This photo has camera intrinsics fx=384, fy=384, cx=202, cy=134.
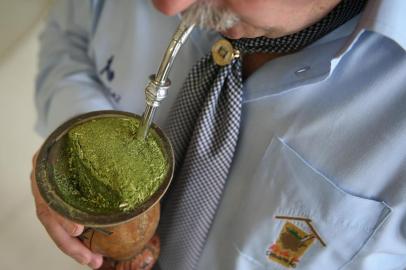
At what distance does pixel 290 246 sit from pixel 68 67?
1.91 ft

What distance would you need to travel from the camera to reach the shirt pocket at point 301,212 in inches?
21.4

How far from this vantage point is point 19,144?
4.32 feet

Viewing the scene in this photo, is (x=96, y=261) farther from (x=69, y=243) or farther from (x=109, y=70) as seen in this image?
(x=109, y=70)

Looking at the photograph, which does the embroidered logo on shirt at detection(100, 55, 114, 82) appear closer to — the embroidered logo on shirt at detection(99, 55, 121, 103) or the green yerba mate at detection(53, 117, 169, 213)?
the embroidered logo on shirt at detection(99, 55, 121, 103)

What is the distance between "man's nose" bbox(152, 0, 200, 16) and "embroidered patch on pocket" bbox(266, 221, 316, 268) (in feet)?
1.16

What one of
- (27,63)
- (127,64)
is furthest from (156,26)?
(27,63)

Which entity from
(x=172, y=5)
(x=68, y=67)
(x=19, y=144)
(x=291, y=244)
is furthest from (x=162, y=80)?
(x=19, y=144)

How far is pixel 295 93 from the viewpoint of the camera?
1.80 feet

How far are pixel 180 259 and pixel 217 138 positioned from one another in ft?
0.84

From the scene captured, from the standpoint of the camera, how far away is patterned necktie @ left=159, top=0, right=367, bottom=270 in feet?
1.84

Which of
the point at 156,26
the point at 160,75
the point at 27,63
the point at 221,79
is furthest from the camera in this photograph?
the point at 27,63

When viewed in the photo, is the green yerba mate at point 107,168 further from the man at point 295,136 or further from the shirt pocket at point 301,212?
the shirt pocket at point 301,212

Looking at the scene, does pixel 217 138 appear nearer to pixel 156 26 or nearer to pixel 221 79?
pixel 221 79

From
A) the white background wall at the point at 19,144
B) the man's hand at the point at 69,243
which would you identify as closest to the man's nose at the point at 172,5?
the man's hand at the point at 69,243
